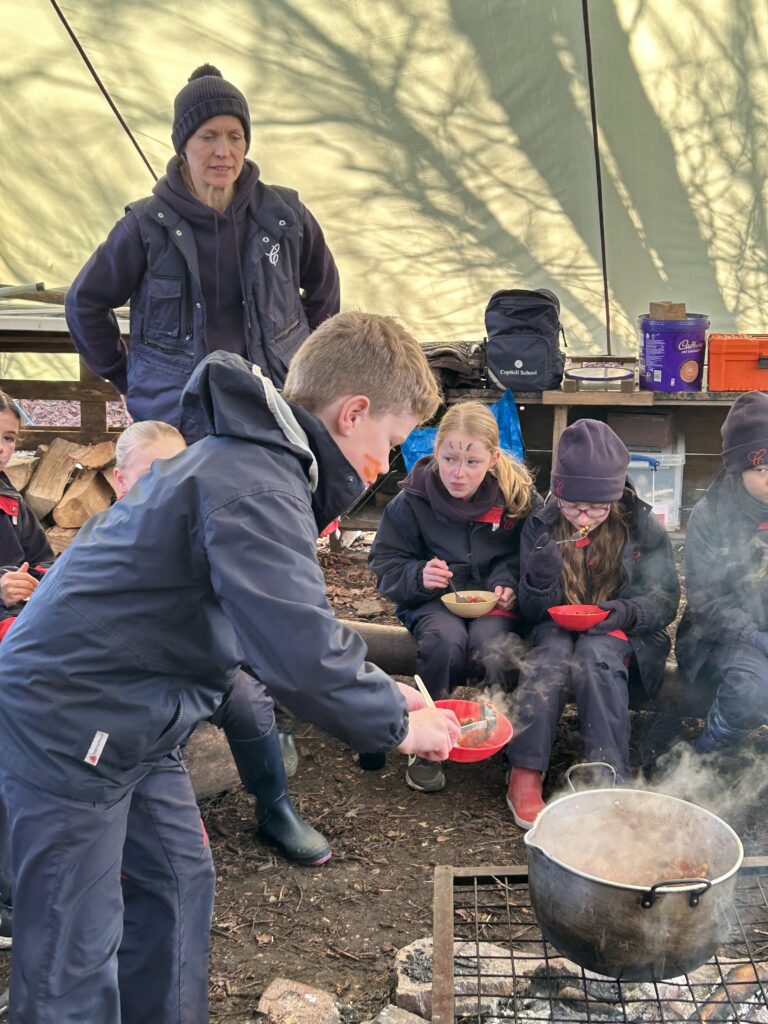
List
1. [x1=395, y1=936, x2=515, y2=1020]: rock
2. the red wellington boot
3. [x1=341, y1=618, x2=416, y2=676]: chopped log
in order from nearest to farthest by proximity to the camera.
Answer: [x1=395, y1=936, x2=515, y2=1020]: rock
the red wellington boot
[x1=341, y1=618, x2=416, y2=676]: chopped log

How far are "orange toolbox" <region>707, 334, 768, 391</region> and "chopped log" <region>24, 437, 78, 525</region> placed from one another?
3.70 m

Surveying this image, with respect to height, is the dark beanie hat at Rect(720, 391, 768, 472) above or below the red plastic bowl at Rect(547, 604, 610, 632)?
above

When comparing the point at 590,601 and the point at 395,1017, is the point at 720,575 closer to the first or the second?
the point at 590,601

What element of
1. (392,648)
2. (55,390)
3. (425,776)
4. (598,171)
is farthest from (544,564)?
(55,390)

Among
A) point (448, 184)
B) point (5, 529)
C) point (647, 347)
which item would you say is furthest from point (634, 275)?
point (5, 529)

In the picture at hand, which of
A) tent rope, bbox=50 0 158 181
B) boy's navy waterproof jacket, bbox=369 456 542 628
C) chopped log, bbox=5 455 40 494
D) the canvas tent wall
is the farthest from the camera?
chopped log, bbox=5 455 40 494

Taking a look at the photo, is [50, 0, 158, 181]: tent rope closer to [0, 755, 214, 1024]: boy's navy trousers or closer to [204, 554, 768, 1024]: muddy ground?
[204, 554, 768, 1024]: muddy ground

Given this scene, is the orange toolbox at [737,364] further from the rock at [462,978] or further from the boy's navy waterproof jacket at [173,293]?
the rock at [462,978]

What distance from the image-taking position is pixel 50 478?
6.00 metres

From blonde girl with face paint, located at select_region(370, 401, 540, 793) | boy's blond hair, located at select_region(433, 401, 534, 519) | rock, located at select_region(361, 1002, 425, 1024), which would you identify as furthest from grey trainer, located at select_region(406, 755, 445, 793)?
rock, located at select_region(361, 1002, 425, 1024)

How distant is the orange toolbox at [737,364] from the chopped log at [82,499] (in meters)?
3.48

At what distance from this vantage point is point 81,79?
6.21 metres

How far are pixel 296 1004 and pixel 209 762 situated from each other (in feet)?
3.46

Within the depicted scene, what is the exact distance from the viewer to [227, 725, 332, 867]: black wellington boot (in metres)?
3.09
